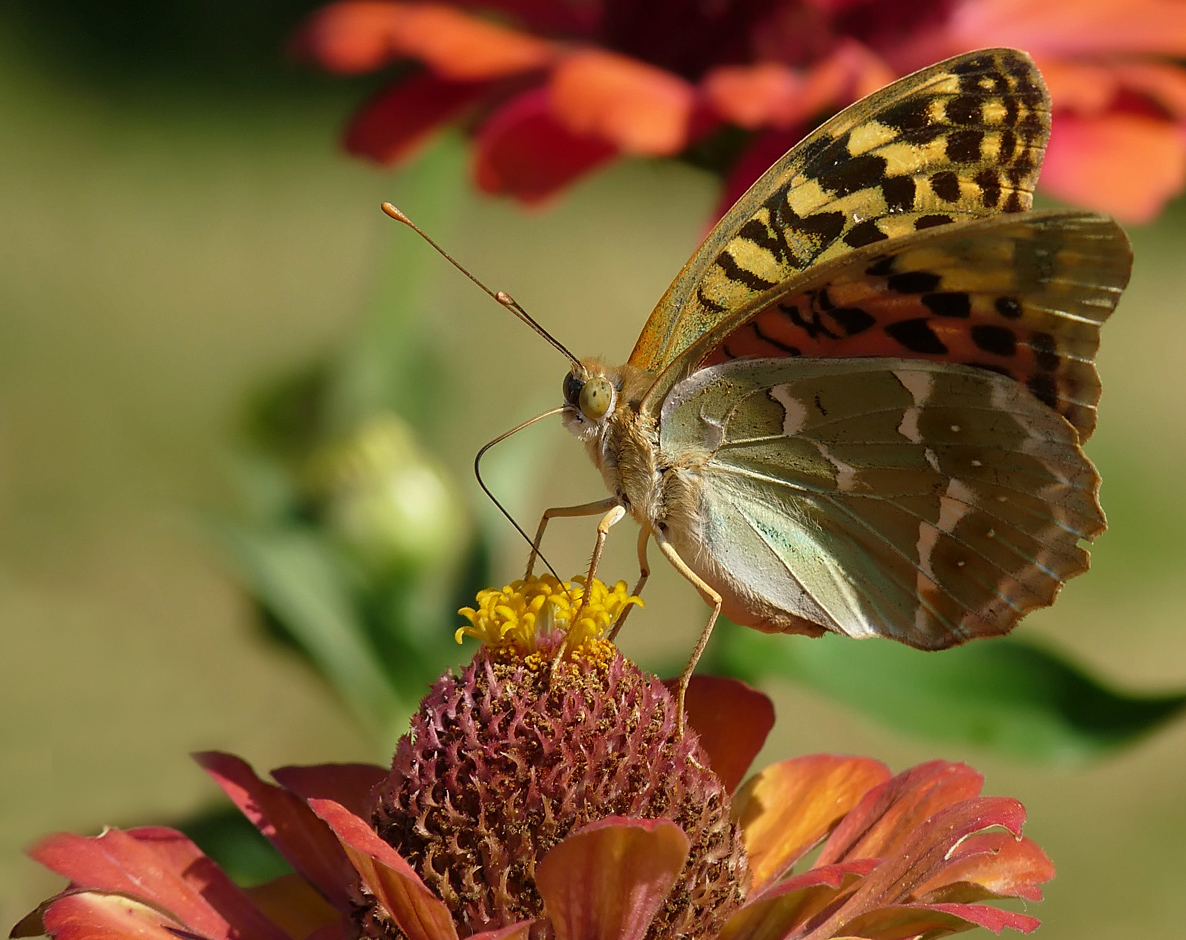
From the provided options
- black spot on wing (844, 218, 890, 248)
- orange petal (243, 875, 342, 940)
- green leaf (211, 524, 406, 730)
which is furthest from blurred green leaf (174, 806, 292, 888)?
black spot on wing (844, 218, 890, 248)

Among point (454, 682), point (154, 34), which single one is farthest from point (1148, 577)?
point (154, 34)

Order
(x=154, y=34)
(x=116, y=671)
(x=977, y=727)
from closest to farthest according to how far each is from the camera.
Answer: (x=977, y=727) < (x=116, y=671) < (x=154, y=34)

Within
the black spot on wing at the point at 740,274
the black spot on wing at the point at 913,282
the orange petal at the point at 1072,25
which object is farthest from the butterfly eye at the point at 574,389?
the orange petal at the point at 1072,25

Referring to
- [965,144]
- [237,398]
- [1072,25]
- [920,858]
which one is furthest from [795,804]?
[237,398]

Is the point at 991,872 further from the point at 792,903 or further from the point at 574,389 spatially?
the point at 574,389

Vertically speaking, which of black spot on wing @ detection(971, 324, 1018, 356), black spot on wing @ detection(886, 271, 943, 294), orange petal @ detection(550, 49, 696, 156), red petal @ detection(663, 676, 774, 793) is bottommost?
red petal @ detection(663, 676, 774, 793)

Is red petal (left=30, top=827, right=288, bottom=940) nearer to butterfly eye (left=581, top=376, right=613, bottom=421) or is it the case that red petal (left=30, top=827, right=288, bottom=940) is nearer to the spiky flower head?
the spiky flower head

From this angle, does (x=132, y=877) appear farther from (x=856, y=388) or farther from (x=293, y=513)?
(x=293, y=513)

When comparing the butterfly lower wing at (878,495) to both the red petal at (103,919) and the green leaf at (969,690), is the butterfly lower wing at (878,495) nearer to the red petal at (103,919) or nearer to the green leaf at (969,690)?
the green leaf at (969,690)
